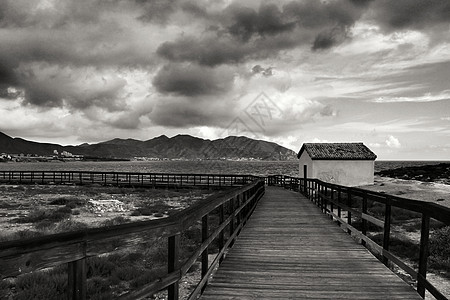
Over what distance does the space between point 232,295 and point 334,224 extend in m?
6.02

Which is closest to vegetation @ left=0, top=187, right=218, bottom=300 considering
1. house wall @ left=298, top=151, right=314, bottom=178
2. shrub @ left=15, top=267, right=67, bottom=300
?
shrub @ left=15, top=267, right=67, bottom=300

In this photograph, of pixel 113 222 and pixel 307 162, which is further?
pixel 307 162

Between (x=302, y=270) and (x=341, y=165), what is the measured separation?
3039 centimetres

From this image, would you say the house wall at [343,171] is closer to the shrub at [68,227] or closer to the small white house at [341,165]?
the small white house at [341,165]

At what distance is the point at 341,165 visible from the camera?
33.8 m

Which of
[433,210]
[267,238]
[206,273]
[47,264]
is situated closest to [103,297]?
[206,273]

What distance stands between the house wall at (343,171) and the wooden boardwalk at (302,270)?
25.9 m

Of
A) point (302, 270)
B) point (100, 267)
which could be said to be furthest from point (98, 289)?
point (302, 270)

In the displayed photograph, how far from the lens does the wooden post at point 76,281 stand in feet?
5.99

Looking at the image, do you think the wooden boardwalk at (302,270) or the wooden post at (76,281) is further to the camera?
the wooden boardwalk at (302,270)

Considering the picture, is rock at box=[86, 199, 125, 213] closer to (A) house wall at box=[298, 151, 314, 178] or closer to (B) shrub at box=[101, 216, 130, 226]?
(B) shrub at box=[101, 216, 130, 226]

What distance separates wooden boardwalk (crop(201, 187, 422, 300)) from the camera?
4195mm

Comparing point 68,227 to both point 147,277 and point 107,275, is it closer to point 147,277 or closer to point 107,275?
point 107,275

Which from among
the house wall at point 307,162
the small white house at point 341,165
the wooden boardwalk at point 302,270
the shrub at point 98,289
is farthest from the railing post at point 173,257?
the house wall at point 307,162
